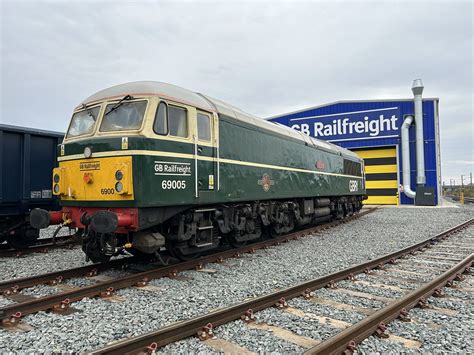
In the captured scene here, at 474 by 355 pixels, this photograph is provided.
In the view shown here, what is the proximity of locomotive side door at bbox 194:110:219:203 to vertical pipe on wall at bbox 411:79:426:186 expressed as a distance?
24330mm

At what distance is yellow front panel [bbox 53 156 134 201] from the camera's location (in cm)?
600

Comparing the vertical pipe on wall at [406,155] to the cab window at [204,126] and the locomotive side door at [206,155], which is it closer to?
the locomotive side door at [206,155]

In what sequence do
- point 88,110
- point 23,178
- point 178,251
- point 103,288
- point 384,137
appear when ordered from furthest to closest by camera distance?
point 384,137
point 23,178
point 178,251
point 88,110
point 103,288

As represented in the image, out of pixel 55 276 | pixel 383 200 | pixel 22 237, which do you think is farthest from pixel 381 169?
pixel 55 276

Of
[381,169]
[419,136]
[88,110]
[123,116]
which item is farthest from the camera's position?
[381,169]

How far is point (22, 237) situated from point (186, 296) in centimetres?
→ 659

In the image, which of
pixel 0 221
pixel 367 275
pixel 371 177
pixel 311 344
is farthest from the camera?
pixel 371 177

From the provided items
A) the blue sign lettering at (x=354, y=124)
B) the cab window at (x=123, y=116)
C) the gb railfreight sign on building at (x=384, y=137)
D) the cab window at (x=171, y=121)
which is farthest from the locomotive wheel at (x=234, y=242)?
the blue sign lettering at (x=354, y=124)

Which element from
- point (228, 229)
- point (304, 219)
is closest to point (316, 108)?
point (304, 219)

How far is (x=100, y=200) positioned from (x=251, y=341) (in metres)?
3.74

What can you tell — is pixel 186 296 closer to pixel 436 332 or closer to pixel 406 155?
pixel 436 332

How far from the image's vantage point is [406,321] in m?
4.52

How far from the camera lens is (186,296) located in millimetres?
5492

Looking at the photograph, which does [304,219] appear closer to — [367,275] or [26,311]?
[367,275]
